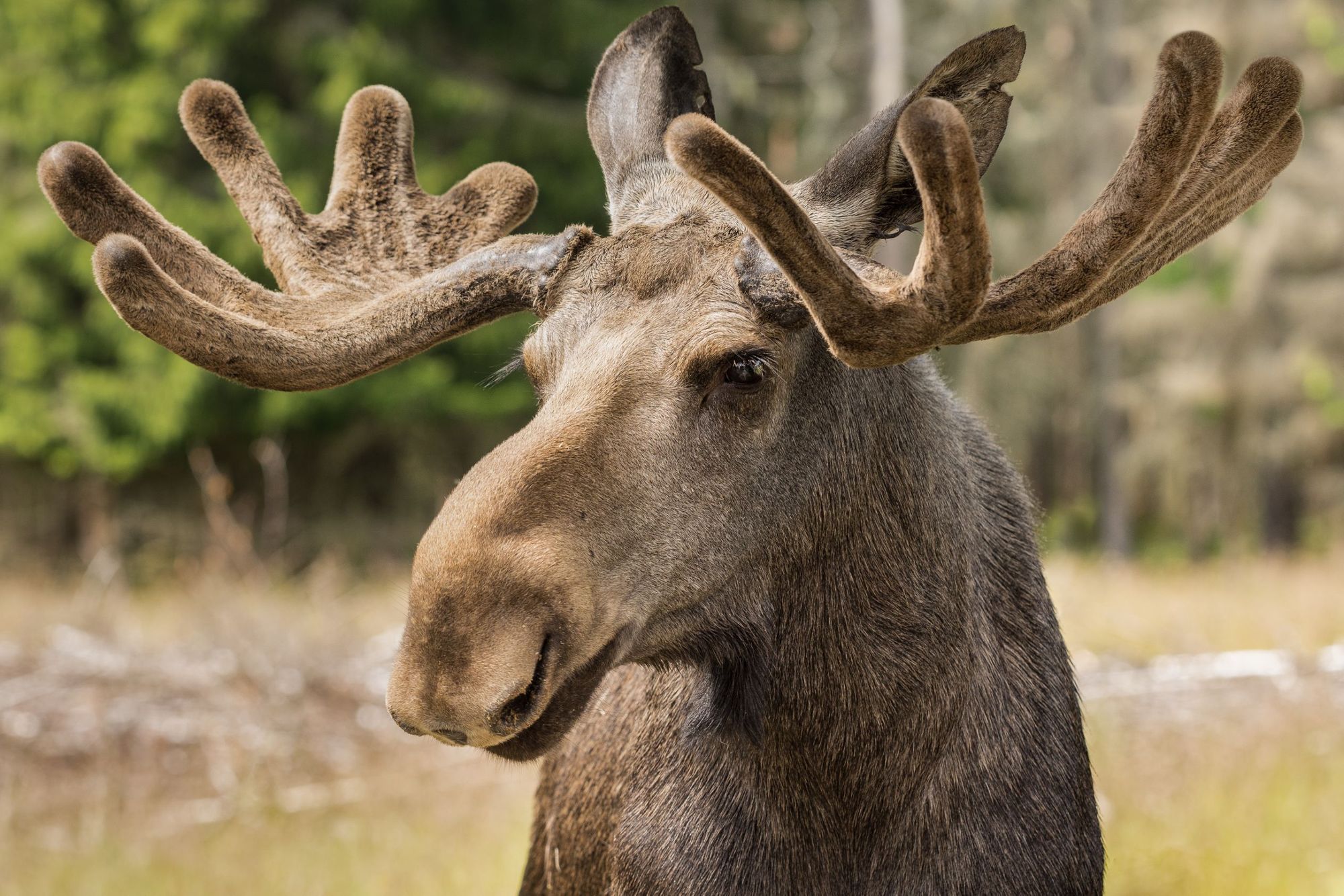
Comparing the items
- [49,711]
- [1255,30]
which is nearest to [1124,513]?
[1255,30]

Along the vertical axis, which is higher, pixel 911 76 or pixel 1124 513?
pixel 911 76

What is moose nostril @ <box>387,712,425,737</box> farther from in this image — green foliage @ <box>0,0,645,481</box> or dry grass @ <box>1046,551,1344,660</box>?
green foliage @ <box>0,0,645,481</box>

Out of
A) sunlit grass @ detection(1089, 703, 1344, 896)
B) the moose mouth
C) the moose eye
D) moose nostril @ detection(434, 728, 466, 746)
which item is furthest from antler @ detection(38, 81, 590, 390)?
sunlit grass @ detection(1089, 703, 1344, 896)

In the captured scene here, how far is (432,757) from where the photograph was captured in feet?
24.0

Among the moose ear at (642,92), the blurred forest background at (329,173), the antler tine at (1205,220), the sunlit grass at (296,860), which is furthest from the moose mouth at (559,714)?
the blurred forest background at (329,173)

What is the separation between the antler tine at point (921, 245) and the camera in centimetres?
199

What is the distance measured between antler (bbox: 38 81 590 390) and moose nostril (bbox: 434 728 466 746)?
0.93 m

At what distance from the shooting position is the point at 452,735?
81.4 inches

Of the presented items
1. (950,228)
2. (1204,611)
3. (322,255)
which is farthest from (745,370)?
(1204,611)

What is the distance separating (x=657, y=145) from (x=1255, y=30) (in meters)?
20.6

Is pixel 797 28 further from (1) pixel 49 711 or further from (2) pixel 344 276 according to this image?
(2) pixel 344 276

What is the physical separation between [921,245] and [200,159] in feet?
A: 46.2

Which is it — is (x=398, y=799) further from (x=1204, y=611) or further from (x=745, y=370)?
(x=1204, y=611)

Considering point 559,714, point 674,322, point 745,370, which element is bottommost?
point 559,714
